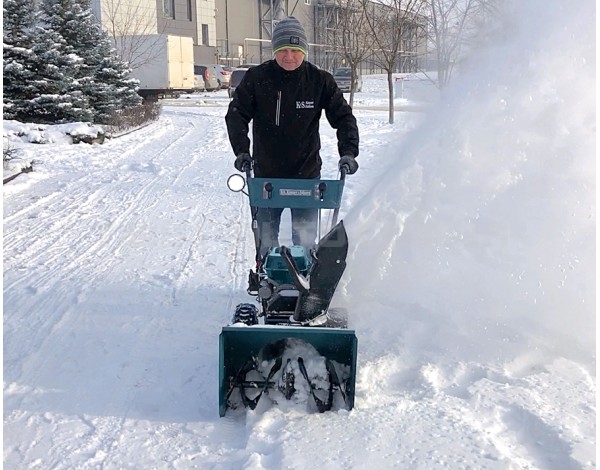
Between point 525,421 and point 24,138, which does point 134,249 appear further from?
point 24,138

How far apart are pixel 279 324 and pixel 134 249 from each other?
3.97 meters

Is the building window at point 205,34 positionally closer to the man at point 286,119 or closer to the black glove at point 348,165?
the man at point 286,119

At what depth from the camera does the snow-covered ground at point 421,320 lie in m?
3.38

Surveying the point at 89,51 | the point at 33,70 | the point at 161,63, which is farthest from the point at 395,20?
the point at 161,63

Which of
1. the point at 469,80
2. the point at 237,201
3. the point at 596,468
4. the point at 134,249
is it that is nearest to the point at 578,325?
the point at 596,468

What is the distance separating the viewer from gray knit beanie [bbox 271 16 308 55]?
15.0 feet

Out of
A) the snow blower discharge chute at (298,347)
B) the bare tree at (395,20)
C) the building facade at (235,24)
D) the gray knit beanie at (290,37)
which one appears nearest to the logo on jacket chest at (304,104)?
the gray knit beanie at (290,37)

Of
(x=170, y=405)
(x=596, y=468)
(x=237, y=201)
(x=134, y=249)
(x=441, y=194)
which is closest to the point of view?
(x=596, y=468)

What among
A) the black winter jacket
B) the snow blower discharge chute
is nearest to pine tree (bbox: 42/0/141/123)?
the black winter jacket

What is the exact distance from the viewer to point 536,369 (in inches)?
166

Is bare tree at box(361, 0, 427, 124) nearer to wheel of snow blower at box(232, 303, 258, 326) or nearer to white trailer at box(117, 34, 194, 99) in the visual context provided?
wheel of snow blower at box(232, 303, 258, 326)

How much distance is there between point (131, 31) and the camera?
40188 millimetres

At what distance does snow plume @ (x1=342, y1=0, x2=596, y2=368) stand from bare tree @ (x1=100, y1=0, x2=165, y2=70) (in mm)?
28953

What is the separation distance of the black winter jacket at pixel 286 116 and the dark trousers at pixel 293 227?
356 millimetres
